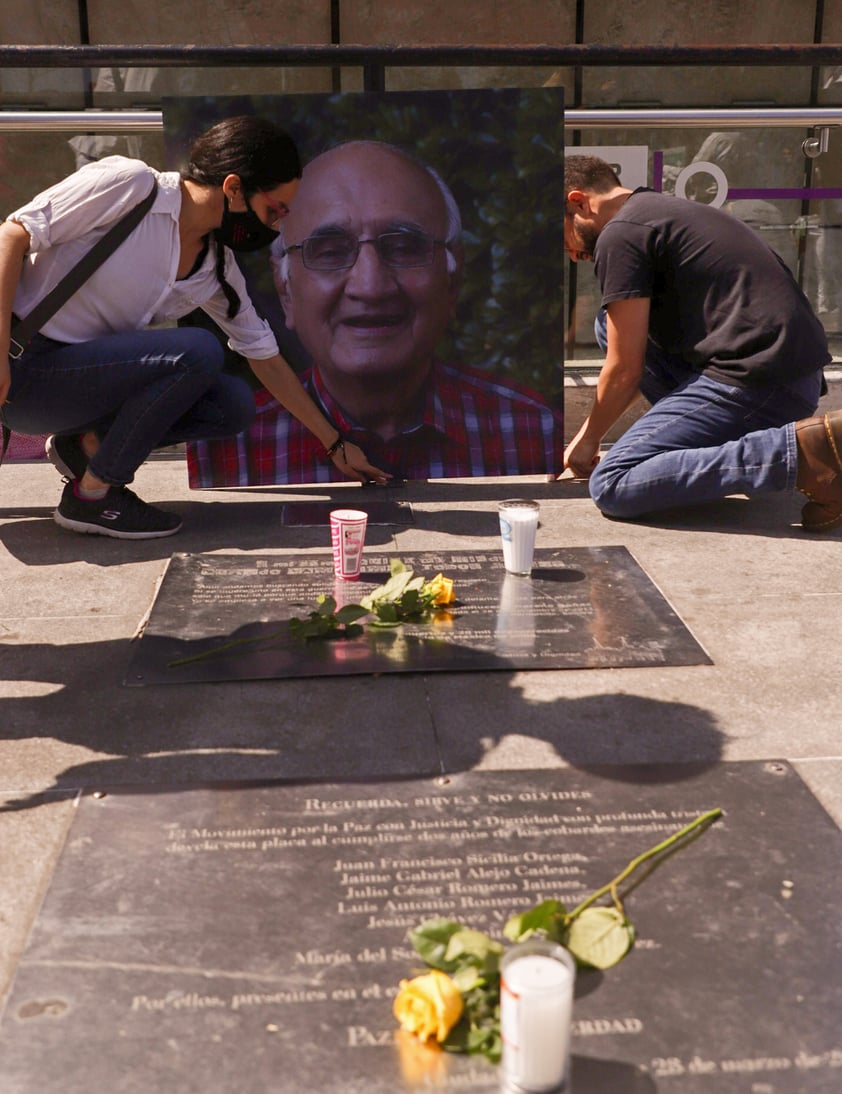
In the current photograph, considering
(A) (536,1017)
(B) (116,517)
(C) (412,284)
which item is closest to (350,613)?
(B) (116,517)

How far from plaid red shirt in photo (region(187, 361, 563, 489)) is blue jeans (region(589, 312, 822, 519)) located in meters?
0.50

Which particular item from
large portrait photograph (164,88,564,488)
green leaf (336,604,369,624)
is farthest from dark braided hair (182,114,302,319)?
green leaf (336,604,369,624)

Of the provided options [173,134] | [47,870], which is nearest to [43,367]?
[173,134]

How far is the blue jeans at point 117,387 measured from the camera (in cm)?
430

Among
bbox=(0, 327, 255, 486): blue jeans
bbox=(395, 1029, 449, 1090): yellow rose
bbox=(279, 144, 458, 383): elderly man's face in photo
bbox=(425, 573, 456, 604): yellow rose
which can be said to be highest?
bbox=(279, 144, 458, 383): elderly man's face in photo

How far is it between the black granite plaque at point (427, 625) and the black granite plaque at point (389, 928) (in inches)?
27.1

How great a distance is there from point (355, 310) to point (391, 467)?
2.13 feet

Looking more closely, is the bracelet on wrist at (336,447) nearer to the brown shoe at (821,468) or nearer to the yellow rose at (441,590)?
the yellow rose at (441,590)

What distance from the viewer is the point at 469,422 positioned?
5059mm

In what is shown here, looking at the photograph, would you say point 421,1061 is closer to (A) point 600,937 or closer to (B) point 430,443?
(A) point 600,937

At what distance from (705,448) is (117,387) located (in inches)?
83.5

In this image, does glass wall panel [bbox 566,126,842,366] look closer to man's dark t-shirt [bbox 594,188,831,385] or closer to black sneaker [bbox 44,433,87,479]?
man's dark t-shirt [bbox 594,188,831,385]

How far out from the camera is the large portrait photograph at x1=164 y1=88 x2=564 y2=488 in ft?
15.7

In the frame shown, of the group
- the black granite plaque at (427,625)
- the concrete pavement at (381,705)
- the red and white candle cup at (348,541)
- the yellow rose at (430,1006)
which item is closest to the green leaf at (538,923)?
the yellow rose at (430,1006)
